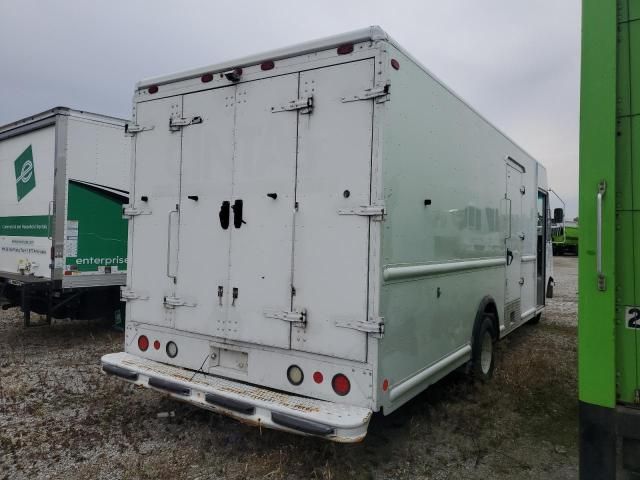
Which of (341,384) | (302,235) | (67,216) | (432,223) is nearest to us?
(341,384)

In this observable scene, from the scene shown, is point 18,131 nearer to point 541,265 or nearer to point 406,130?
point 406,130

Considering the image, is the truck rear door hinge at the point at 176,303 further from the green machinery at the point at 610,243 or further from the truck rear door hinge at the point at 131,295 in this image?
the green machinery at the point at 610,243

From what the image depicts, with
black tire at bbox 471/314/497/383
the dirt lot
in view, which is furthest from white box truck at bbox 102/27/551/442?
the dirt lot

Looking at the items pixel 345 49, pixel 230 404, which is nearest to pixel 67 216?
pixel 230 404

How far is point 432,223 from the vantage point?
3.99m

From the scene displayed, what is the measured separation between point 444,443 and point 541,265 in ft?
17.6

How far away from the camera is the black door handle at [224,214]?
Answer: 3928mm

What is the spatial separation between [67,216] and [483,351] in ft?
19.4

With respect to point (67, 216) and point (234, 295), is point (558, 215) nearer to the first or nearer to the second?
point (234, 295)

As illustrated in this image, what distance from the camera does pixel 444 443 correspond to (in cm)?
408

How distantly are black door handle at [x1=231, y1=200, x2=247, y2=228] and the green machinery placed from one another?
8.03 ft

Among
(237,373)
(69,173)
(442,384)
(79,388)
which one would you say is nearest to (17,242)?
(69,173)

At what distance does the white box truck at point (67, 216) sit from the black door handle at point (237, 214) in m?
4.24

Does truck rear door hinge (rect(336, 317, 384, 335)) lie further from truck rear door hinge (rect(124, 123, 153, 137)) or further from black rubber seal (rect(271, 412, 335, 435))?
truck rear door hinge (rect(124, 123, 153, 137))
